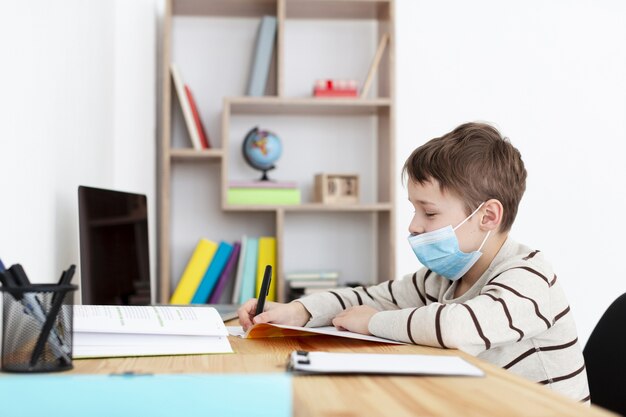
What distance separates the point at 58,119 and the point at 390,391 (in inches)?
42.2

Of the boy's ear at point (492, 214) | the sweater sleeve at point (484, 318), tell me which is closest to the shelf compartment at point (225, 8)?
→ the boy's ear at point (492, 214)

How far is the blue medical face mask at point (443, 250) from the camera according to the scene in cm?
143

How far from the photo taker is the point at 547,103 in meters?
3.42

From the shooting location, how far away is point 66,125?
168 cm

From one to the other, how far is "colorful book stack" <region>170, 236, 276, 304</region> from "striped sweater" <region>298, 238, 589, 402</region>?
171cm

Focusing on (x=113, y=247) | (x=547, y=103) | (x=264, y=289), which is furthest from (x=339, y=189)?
(x=264, y=289)

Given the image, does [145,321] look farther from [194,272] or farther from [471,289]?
[194,272]

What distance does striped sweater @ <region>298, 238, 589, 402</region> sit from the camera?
3.84ft

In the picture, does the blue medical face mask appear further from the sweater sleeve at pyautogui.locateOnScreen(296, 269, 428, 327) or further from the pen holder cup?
the pen holder cup

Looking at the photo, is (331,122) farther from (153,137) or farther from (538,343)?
(538,343)

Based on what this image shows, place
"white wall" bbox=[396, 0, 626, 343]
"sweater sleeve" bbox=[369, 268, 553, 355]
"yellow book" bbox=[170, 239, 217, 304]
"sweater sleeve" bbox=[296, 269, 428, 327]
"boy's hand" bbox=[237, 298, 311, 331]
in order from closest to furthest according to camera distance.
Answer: "sweater sleeve" bbox=[369, 268, 553, 355], "boy's hand" bbox=[237, 298, 311, 331], "sweater sleeve" bbox=[296, 269, 428, 327], "yellow book" bbox=[170, 239, 217, 304], "white wall" bbox=[396, 0, 626, 343]

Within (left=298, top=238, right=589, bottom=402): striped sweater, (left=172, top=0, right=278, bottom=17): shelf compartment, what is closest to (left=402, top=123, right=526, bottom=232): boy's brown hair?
(left=298, top=238, right=589, bottom=402): striped sweater

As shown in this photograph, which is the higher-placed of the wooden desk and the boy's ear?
the boy's ear

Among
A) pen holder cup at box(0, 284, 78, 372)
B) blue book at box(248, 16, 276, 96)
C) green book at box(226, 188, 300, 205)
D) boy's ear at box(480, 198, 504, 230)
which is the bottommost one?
pen holder cup at box(0, 284, 78, 372)
